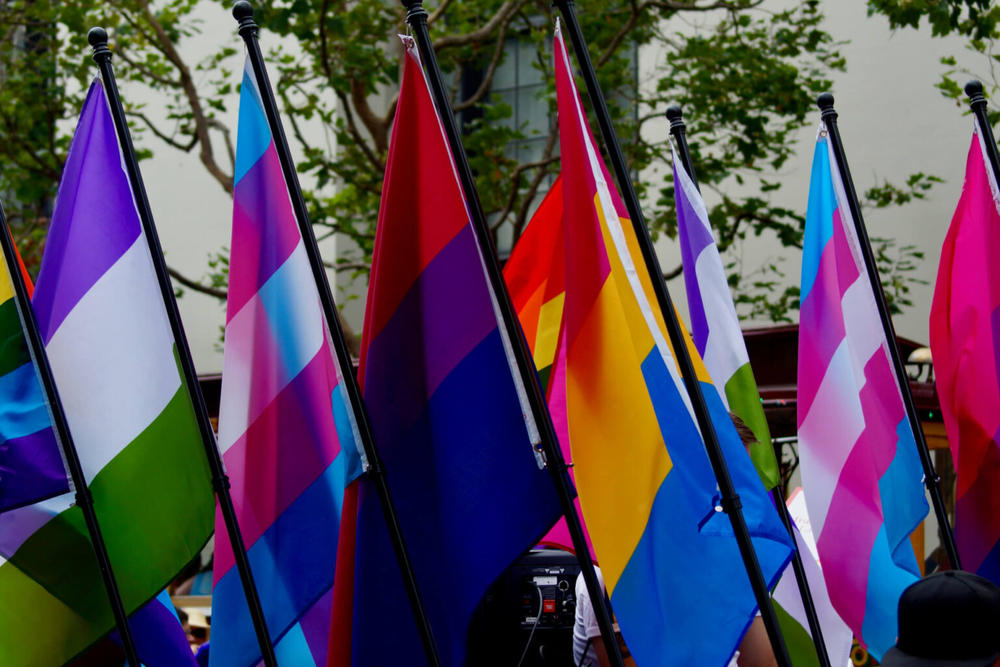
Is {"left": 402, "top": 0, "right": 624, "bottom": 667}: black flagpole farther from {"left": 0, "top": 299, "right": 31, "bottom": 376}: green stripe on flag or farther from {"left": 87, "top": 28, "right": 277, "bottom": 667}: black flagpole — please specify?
{"left": 0, "top": 299, "right": 31, "bottom": 376}: green stripe on flag

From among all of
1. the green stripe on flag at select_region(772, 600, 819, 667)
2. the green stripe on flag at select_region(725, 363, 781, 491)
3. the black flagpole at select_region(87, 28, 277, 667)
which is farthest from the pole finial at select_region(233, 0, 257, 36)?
the green stripe on flag at select_region(772, 600, 819, 667)

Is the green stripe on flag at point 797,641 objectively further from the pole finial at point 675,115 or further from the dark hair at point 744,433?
the pole finial at point 675,115

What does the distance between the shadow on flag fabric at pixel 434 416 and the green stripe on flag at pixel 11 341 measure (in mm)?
1284

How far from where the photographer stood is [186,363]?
14.2ft

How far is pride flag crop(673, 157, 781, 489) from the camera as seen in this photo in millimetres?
4957

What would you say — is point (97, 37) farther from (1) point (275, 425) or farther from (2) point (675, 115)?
(2) point (675, 115)

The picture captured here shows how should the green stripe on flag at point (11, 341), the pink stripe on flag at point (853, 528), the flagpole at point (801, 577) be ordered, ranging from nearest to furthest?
the green stripe on flag at point (11, 341) < the pink stripe on flag at point (853, 528) < the flagpole at point (801, 577)

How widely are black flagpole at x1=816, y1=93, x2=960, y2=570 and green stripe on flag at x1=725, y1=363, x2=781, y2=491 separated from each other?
1.99ft

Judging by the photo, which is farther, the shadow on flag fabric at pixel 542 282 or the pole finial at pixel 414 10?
the shadow on flag fabric at pixel 542 282

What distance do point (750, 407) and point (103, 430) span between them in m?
2.43

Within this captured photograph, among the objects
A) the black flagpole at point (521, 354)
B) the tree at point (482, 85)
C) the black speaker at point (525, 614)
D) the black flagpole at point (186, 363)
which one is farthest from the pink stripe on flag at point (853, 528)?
the tree at point (482, 85)

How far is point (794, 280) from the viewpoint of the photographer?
1441cm

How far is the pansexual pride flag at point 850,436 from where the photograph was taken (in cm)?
460

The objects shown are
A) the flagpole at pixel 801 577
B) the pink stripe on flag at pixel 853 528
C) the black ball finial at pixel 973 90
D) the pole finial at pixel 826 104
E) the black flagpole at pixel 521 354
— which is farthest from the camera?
the black ball finial at pixel 973 90
